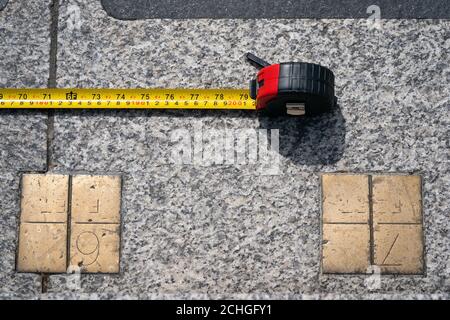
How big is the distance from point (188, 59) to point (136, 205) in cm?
77

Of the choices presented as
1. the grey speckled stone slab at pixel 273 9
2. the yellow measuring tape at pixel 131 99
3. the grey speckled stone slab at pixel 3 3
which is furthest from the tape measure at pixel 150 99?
the grey speckled stone slab at pixel 3 3

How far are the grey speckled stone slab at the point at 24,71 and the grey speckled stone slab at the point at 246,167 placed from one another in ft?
0.31

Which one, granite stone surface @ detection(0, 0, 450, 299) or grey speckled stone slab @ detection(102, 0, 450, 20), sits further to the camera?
grey speckled stone slab @ detection(102, 0, 450, 20)

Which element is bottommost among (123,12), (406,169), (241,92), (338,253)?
(338,253)

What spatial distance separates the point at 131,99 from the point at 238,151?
58 centimetres

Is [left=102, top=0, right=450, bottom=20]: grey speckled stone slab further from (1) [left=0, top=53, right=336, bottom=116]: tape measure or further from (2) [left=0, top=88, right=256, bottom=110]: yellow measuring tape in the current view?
(2) [left=0, top=88, right=256, bottom=110]: yellow measuring tape

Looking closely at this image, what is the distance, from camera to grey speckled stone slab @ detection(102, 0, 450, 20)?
2.59 m

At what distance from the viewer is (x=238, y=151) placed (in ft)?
8.29

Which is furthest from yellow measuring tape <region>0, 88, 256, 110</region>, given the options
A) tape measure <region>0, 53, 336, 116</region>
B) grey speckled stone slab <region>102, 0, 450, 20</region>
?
grey speckled stone slab <region>102, 0, 450, 20</region>

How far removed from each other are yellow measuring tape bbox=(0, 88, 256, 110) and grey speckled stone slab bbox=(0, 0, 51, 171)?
0.22 ft

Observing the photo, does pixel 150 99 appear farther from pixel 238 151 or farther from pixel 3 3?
pixel 3 3
